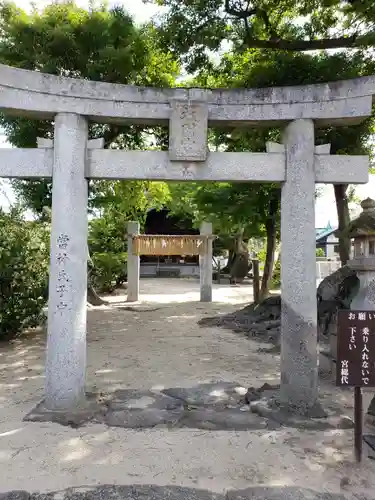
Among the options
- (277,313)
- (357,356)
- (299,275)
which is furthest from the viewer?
(277,313)

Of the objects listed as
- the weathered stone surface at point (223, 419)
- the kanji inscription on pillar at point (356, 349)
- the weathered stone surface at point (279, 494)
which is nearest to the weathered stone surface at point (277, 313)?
the weathered stone surface at point (223, 419)

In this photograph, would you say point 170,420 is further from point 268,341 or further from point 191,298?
point 191,298

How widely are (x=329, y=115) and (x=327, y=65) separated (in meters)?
4.87

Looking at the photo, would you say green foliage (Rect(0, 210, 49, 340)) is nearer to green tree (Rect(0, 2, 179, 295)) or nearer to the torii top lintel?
green tree (Rect(0, 2, 179, 295))

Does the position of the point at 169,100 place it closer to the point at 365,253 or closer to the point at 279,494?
the point at 365,253

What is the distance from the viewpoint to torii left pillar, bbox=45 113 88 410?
4.85m

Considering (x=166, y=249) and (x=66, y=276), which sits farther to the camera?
(x=166, y=249)

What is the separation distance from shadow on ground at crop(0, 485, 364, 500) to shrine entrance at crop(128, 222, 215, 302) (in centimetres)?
1298

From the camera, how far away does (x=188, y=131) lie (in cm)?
504

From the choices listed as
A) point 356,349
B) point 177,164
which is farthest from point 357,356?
point 177,164

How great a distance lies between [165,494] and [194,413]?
1.67 metres

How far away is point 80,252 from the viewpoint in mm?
4992

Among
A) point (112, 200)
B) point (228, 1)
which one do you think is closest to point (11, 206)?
point (112, 200)

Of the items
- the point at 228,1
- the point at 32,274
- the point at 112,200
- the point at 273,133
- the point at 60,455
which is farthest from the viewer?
the point at 112,200
